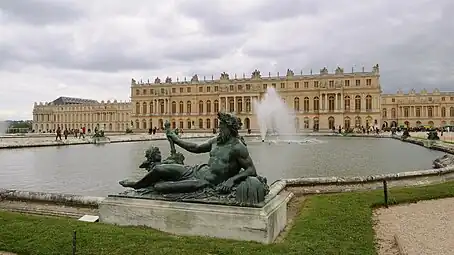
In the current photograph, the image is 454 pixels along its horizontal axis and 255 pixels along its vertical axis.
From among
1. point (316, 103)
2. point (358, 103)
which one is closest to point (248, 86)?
point (316, 103)

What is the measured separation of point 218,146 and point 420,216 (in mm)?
4029

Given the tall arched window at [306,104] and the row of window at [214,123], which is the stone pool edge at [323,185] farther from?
the tall arched window at [306,104]

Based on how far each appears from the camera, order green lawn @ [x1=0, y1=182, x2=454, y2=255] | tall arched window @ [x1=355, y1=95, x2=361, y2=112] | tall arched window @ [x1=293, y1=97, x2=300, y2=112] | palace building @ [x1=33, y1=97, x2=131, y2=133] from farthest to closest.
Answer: palace building @ [x1=33, y1=97, x2=131, y2=133] < tall arched window @ [x1=293, y1=97, x2=300, y2=112] < tall arched window @ [x1=355, y1=95, x2=361, y2=112] < green lawn @ [x1=0, y1=182, x2=454, y2=255]

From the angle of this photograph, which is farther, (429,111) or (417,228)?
(429,111)

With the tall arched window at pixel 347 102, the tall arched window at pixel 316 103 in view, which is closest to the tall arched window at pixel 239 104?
the tall arched window at pixel 316 103

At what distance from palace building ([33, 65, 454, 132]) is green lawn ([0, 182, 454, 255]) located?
67815 mm

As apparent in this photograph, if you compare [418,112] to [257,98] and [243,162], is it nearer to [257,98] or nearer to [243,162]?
[257,98]

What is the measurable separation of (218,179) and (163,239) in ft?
4.07

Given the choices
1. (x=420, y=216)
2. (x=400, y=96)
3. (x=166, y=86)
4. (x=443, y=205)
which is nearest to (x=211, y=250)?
(x=420, y=216)

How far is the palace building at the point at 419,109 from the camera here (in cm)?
9556

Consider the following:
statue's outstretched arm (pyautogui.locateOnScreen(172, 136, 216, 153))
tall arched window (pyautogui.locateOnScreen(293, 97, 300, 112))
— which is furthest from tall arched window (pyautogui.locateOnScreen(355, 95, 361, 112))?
statue's outstretched arm (pyautogui.locateOnScreen(172, 136, 216, 153))

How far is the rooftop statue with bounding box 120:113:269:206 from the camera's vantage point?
5.73 metres

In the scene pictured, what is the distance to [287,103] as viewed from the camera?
8769cm

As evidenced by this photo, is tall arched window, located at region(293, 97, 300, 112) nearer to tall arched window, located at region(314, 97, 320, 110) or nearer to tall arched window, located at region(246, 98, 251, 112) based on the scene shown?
tall arched window, located at region(314, 97, 320, 110)
